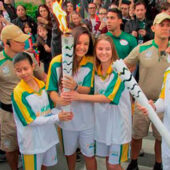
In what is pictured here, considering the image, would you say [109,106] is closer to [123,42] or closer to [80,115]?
[80,115]

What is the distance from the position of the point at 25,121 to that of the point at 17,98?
0.23 meters

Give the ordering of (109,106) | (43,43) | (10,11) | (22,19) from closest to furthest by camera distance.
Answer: (109,106) → (43,43) → (22,19) → (10,11)

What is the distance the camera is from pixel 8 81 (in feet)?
8.95

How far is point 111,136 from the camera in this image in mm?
2461

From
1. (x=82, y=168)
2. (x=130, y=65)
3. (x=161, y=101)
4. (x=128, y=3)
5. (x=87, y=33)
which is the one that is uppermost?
(x=128, y=3)

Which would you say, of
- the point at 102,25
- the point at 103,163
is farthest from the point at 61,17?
the point at 102,25

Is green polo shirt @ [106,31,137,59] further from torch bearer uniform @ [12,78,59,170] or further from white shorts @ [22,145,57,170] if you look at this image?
Result: white shorts @ [22,145,57,170]

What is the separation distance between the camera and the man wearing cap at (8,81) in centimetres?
271

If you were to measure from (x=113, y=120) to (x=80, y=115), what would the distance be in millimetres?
350

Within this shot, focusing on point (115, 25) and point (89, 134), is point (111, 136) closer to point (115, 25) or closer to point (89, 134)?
point (89, 134)

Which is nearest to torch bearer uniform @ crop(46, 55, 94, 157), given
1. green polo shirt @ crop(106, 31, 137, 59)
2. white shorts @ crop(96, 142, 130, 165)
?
white shorts @ crop(96, 142, 130, 165)

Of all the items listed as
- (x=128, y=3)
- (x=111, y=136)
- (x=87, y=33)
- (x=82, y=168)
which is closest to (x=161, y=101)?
(x=111, y=136)

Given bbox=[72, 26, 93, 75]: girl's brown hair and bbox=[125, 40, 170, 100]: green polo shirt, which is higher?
bbox=[72, 26, 93, 75]: girl's brown hair

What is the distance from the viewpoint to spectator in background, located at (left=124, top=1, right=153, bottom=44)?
4707 millimetres
